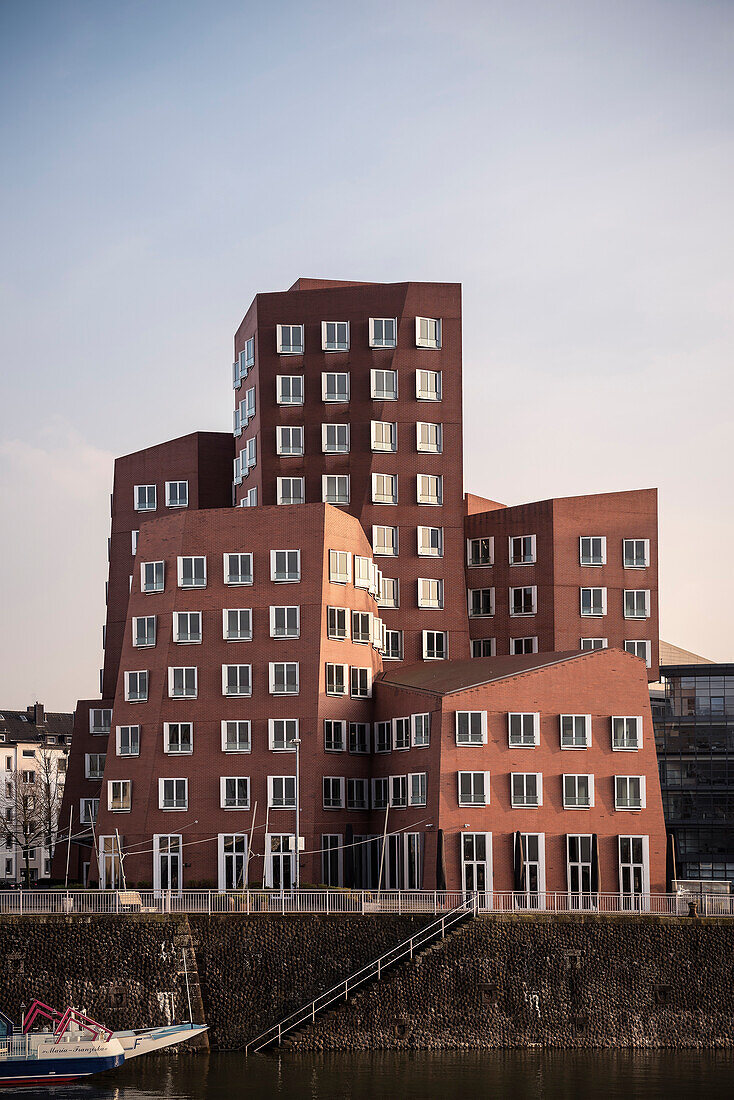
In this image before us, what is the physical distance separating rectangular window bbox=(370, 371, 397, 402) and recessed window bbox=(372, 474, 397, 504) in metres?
5.87

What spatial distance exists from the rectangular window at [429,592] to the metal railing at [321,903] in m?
38.8

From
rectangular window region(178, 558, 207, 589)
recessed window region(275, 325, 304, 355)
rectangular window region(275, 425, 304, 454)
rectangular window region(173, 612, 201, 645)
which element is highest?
recessed window region(275, 325, 304, 355)

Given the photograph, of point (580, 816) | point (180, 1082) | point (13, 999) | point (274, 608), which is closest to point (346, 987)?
point (180, 1082)

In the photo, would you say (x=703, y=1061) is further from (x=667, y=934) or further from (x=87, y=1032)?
(x=87, y=1032)

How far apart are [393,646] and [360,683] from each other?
46.7 ft

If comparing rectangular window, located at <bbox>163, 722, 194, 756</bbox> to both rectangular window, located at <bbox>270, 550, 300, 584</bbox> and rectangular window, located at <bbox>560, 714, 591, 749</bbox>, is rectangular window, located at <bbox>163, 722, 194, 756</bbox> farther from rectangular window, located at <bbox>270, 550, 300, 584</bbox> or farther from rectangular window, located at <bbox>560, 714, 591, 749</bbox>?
rectangular window, located at <bbox>560, 714, 591, 749</bbox>

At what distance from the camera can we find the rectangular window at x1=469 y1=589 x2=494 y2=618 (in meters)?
125

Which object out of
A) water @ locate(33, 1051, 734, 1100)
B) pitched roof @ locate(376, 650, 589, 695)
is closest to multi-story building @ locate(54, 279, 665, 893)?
pitched roof @ locate(376, 650, 589, 695)

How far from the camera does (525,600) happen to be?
124 m

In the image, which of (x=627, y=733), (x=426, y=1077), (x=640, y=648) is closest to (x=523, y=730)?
(x=627, y=733)

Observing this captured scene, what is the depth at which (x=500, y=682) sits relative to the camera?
98438 millimetres

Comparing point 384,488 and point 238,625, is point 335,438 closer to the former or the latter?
point 384,488

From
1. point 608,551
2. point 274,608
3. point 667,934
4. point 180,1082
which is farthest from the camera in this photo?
point 608,551

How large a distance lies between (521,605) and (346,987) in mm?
49940
